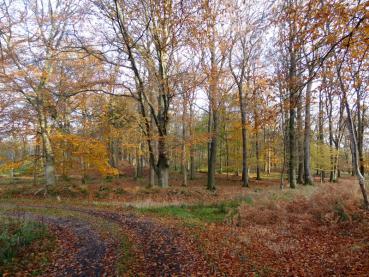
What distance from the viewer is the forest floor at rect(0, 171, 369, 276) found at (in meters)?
6.07

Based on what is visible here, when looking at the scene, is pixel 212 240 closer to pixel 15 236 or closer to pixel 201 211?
pixel 201 211

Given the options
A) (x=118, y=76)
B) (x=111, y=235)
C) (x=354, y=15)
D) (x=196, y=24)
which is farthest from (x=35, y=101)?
(x=354, y=15)

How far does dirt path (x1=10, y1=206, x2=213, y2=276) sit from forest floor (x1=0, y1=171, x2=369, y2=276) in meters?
0.02

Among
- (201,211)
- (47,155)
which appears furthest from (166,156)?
(47,155)

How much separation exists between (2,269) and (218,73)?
57.4 ft

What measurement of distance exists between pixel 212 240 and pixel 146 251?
2.02 metres

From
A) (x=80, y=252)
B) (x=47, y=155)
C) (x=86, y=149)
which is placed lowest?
(x=80, y=252)

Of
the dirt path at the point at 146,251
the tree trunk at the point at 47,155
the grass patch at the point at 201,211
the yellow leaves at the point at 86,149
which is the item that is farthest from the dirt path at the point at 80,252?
the tree trunk at the point at 47,155

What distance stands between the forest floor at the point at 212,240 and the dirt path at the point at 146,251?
0.02 metres

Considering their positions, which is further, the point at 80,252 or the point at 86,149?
the point at 86,149

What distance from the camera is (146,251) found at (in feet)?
22.9

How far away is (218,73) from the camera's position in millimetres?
20000

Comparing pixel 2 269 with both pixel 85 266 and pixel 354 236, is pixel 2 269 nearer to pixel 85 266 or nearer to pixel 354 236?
pixel 85 266

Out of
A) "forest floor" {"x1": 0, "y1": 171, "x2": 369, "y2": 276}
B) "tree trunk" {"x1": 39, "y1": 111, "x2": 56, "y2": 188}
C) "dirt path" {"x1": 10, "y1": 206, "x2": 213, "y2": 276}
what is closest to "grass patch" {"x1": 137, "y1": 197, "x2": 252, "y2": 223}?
"forest floor" {"x1": 0, "y1": 171, "x2": 369, "y2": 276}
